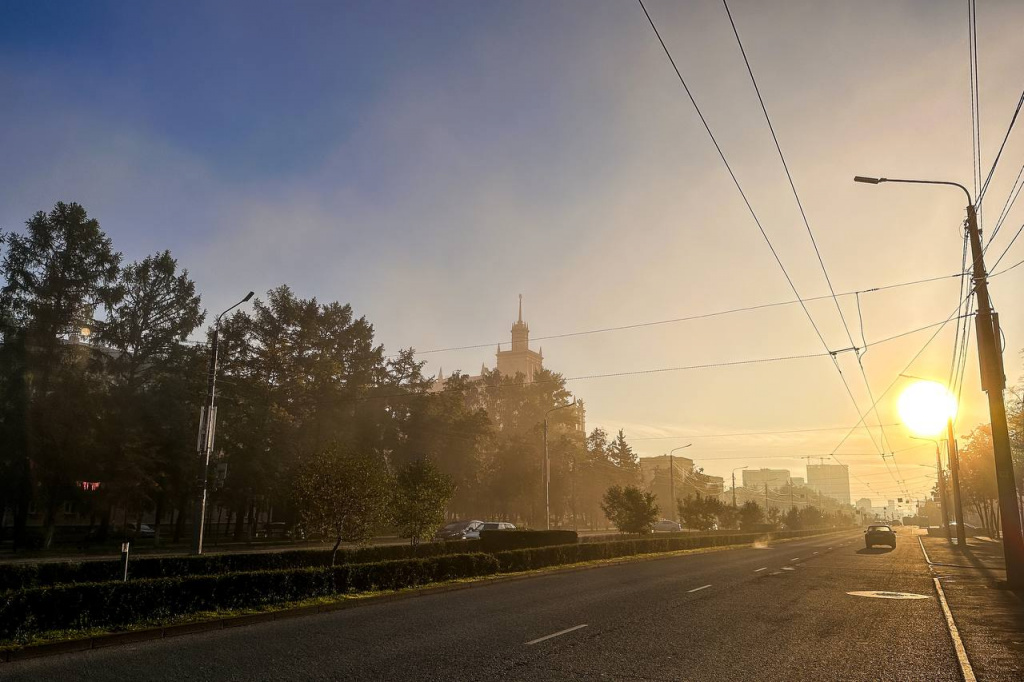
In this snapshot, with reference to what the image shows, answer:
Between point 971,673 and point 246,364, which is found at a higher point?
point 246,364

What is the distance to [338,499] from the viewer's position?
948 inches

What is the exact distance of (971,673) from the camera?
8.72 metres

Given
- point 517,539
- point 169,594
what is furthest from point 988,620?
point 517,539

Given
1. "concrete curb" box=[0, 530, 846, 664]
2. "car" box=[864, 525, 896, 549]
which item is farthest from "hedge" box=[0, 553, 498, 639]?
"car" box=[864, 525, 896, 549]

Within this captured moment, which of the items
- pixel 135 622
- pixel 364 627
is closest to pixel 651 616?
pixel 364 627

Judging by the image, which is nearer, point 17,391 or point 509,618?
point 509,618

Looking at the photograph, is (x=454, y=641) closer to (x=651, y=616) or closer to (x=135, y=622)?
(x=651, y=616)

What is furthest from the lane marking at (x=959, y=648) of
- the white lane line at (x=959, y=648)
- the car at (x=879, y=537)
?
the car at (x=879, y=537)

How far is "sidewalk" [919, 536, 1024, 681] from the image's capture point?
9383mm

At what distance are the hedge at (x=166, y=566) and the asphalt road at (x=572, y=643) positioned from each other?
5.01 m

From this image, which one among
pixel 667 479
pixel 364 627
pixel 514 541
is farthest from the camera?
pixel 667 479

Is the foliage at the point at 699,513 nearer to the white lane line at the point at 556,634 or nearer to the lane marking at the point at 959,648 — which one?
the lane marking at the point at 959,648

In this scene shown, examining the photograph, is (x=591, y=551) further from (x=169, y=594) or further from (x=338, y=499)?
(x=169, y=594)

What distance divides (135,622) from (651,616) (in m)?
9.86
